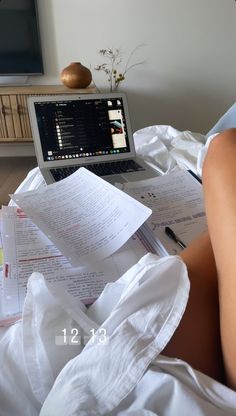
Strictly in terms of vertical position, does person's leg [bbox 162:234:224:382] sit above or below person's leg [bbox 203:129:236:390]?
below

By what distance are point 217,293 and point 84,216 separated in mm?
258

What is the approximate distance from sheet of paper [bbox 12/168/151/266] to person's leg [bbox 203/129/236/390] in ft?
0.46

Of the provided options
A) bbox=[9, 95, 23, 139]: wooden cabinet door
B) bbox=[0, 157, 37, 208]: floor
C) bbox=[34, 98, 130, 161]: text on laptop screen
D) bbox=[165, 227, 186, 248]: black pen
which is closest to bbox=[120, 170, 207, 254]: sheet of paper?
bbox=[165, 227, 186, 248]: black pen

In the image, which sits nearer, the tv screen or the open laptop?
the open laptop

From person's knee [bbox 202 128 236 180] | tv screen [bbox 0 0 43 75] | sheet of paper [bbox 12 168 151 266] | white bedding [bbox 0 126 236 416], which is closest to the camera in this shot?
white bedding [bbox 0 126 236 416]

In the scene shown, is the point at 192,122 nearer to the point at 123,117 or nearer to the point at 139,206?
the point at 123,117

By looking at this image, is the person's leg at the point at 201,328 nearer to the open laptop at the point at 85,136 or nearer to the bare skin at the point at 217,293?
the bare skin at the point at 217,293

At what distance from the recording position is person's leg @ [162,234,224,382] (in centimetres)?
36

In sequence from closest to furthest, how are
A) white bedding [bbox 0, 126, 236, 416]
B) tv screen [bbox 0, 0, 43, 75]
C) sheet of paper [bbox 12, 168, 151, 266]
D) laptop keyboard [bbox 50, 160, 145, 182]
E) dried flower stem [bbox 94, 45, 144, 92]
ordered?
white bedding [bbox 0, 126, 236, 416] < sheet of paper [bbox 12, 168, 151, 266] < laptop keyboard [bbox 50, 160, 145, 182] < tv screen [bbox 0, 0, 43, 75] < dried flower stem [bbox 94, 45, 144, 92]

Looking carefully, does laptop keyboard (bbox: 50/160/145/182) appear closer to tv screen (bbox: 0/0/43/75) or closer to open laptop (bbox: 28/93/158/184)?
open laptop (bbox: 28/93/158/184)

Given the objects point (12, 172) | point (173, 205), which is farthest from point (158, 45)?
point (173, 205)

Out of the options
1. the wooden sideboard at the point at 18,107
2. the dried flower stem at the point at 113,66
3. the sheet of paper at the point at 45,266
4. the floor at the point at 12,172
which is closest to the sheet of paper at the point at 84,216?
the sheet of paper at the point at 45,266

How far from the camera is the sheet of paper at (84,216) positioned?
508mm

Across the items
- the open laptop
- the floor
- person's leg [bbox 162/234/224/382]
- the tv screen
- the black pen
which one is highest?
the tv screen
